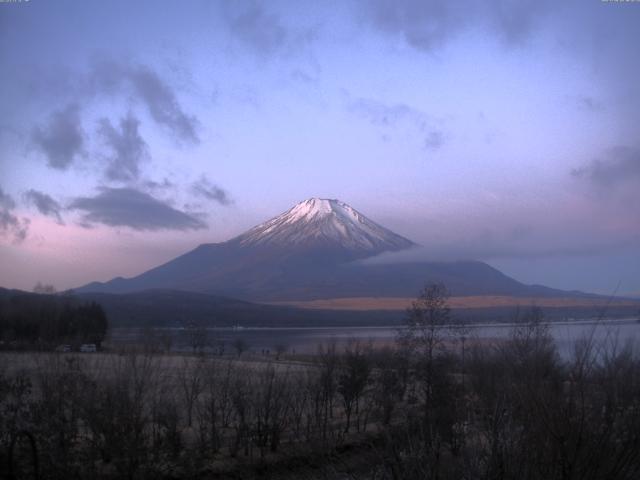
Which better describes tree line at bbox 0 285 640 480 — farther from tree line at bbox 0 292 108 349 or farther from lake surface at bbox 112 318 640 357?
tree line at bbox 0 292 108 349

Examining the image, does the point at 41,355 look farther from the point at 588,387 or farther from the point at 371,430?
the point at 588,387

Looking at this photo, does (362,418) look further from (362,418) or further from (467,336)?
(467,336)

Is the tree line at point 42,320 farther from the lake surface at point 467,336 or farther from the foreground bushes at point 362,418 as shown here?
the foreground bushes at point 362,418

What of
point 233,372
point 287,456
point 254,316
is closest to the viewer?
point 287,456

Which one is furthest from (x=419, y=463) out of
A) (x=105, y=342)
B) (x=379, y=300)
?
(x=379, y=300)

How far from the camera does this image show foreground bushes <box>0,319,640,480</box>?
516 centimetres

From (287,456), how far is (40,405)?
714 centimetres

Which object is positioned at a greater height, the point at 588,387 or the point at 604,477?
the point at 588,387

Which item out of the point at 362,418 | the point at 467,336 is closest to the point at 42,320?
the point at 362,418

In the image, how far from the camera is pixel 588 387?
596 centimetres

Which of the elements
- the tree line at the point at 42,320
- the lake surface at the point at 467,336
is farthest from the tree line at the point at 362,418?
the tree line at the point at 42,320

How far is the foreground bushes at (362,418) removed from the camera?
516 centimetres

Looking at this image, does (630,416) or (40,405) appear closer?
(630,416)

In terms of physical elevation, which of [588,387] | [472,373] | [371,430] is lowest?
[371,430]
